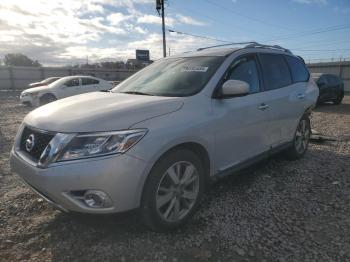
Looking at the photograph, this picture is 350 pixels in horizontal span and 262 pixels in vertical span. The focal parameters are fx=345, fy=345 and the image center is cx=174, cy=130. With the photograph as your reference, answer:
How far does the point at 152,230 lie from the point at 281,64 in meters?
3.41

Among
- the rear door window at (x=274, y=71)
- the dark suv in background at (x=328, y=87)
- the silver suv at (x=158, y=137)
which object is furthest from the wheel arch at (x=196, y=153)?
the dark suv in background at (x=328, y=87)

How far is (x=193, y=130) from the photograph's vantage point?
3.30m

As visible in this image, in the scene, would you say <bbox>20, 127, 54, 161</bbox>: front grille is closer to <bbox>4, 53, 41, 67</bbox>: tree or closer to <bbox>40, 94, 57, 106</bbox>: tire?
<bbox>40, 94, 57, 106</bbox>: tire

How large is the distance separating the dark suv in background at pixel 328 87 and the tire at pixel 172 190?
1408cm

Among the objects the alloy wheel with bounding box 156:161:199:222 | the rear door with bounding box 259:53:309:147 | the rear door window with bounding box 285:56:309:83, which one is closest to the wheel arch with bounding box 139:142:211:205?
the alloy wheel with bounding box 156:161:199:222

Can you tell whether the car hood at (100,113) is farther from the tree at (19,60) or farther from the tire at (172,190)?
the tree at (19,60)

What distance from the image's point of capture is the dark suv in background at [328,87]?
16.3 metres

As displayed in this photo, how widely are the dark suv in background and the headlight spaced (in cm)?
1489

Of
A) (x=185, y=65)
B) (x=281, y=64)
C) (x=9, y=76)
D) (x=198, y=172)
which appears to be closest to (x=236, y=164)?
(x=198, y=172)

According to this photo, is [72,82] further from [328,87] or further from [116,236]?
[116,236]

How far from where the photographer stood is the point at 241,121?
3975 mm

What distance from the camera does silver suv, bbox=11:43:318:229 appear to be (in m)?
2.78

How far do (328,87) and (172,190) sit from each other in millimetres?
15555

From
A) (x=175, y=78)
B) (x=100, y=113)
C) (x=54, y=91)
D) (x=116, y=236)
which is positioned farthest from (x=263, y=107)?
(x=54, y=91)
